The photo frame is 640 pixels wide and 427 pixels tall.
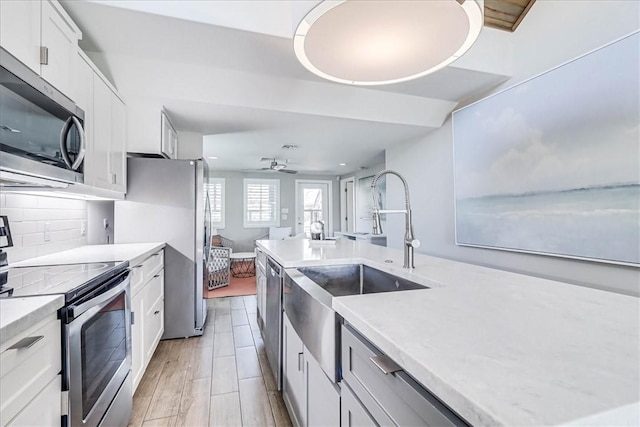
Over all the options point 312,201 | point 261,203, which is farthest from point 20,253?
point 312,201

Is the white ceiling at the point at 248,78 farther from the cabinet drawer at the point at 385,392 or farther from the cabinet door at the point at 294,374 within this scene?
the cabinet door at the point at 294,374

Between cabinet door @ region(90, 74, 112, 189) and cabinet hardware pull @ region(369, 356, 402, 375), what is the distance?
2078 millimetres

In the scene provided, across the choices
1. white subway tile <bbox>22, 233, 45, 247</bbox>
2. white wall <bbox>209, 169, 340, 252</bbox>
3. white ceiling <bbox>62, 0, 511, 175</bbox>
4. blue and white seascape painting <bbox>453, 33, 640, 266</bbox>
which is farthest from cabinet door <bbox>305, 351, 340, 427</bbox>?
white wall <bbox>209, 169, 340, 252</bbox>

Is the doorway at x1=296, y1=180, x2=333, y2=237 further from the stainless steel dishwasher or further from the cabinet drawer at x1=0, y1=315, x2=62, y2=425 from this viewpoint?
the cabinet drawer at x1=0, y1=315, x2=62, y2=425

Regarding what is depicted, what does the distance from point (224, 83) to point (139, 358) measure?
7.43 ft

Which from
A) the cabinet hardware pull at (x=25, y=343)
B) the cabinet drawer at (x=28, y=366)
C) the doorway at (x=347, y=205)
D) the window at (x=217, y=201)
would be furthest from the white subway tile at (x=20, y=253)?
the doorway at (x=347, y=205)

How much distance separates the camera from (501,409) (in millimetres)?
435

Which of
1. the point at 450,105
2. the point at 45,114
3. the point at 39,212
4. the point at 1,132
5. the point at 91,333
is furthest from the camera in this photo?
the point at 450,105

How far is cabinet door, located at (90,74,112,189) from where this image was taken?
6.66 feet

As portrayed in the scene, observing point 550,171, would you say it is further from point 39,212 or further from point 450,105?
point 39,212

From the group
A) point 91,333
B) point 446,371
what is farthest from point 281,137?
point 446,371

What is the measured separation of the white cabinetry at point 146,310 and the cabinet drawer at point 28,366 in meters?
0.93

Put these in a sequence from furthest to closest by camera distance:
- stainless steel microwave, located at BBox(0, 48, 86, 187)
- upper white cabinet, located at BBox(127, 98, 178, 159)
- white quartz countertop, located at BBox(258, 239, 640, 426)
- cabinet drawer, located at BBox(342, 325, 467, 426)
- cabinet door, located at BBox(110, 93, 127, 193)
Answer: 1. upper white cabinet, located at BBox(127, 98, 178, 159)
2. cabinet door, located at BBox(110, 93, 127, 193)
3. stainless steel microwave, located at BBox(0, 48, 86, 187)
4. cabinet drawer, located at BBox(342, 325, 467, 426)
5. white quartz countertop, located at BBox(258, 239, 640, 426)

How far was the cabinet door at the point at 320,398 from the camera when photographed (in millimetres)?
1030
